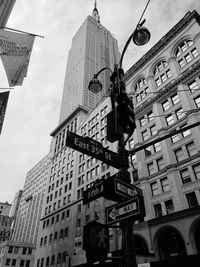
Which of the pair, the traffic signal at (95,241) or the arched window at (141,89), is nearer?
the traffic signal at (95,241)

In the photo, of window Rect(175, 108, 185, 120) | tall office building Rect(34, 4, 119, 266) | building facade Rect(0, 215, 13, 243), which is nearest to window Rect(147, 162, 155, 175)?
window Rect(175, 108, 185, 120)

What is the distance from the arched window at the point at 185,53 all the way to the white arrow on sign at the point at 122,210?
36588mm

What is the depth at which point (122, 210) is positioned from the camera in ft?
15.6

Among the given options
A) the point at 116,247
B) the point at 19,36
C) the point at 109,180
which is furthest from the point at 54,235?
the point at 109,180

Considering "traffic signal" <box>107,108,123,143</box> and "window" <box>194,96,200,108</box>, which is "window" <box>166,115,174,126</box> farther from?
"traffic signal" <box>107,108,123,143</box>

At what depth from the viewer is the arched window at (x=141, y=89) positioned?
42.0 meters

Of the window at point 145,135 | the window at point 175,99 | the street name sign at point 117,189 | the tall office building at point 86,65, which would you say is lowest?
the street name sign at point 117,189

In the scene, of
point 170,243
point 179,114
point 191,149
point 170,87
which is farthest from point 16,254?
point 170,87

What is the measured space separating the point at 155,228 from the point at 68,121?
50.2m

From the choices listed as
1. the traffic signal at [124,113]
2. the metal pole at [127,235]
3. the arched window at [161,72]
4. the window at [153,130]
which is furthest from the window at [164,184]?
the traffic signal at [124,113]

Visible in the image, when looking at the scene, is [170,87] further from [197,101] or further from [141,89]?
[141,89]

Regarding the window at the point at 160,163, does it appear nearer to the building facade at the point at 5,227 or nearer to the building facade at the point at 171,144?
the building facade at the point at 171,144

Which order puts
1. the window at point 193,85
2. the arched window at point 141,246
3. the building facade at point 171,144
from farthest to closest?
1. the window at point 193,85
2. the arched window at point 141,246
3. the building facade at point 171,144

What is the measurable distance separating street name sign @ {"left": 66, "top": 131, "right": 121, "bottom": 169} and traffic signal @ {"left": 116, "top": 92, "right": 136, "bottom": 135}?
0.88 meters
